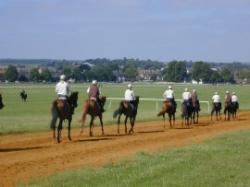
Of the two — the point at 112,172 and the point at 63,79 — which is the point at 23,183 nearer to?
the point at 112,172

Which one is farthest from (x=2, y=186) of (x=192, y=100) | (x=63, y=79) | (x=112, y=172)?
(x=192, y=100)

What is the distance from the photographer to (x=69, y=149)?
73.1ft

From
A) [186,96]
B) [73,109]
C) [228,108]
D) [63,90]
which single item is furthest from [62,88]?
[228,108]

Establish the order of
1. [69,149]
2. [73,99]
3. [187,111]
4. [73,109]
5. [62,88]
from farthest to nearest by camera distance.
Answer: [187,111] → [73,99] → [73,109] → [62,88] → [69,149]

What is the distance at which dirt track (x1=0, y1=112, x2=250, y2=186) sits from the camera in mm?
17125

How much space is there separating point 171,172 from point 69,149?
6.62 meters

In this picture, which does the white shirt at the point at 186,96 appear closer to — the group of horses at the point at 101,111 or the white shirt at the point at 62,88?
the group of horses at the point at 101,111

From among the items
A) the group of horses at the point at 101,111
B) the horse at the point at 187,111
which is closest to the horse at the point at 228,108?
the group of horses at the point at 101,111

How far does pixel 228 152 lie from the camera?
21266mm

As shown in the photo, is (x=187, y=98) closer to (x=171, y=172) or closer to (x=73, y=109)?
(x=73, y=109)

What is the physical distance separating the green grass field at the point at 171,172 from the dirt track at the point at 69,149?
0.97m

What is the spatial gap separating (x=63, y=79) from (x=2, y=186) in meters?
11.0

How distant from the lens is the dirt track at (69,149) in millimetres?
17125

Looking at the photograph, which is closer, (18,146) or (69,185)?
(69,185)
